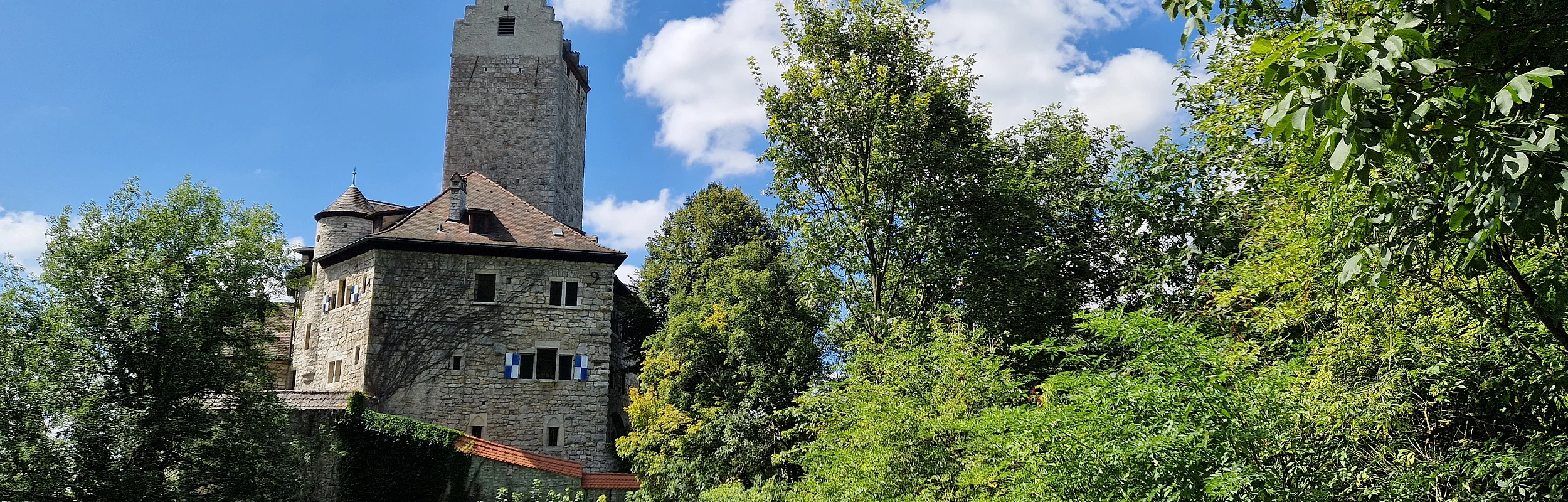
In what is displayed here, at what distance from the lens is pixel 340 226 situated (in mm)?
24500

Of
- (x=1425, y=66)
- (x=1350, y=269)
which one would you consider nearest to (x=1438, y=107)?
(x=1350, y=269)

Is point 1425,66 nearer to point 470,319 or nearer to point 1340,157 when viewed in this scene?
point 1340,157

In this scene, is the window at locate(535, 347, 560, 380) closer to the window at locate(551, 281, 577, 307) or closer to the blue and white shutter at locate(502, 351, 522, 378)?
the blue and white shutter at locate(502, 351, 522, 378)

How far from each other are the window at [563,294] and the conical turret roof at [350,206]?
5861 millimetres

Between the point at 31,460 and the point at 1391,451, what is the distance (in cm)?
1598

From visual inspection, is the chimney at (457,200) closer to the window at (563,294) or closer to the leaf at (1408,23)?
the window at (563,294)

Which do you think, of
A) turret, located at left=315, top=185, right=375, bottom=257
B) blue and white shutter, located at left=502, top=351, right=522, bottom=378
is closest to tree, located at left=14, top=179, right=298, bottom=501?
blue and white shutter, located at left=502, top=351, right=522, bottom=378

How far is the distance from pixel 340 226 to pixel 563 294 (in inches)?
253

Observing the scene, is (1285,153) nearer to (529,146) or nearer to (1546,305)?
(1546,305)

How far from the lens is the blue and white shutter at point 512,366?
22.1 metres

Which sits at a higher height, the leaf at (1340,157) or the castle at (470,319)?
the castle at (470,319)

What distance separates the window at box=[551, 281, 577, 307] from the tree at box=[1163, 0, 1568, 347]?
1974 cm

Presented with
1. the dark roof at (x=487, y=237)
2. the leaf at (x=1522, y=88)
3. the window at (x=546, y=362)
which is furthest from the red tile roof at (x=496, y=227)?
the leaf at (x=1522, y=88)

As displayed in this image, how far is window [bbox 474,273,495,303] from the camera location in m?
22.4
